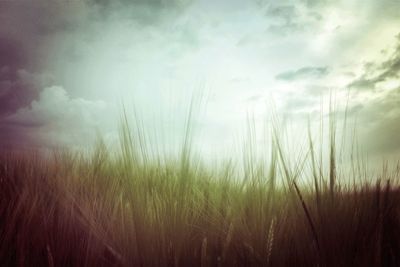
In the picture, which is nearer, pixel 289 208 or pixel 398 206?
pixel 289 208

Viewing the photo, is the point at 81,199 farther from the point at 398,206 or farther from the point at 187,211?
the point at 398,206

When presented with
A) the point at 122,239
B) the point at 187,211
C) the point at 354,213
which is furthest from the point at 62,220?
the point at 354,213

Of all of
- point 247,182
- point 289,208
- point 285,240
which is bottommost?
point 285,240

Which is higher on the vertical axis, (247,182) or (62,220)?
(247,182)

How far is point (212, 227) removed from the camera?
1.47 m

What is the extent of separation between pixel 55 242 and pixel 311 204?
0.81m

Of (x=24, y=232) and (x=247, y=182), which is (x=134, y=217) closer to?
(x=24, y=232)

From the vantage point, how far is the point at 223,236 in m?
1.40

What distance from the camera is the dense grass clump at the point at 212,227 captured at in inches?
47.0

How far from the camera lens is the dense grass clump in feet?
3.92

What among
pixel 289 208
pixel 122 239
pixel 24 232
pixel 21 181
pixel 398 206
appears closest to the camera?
pixel 24 232

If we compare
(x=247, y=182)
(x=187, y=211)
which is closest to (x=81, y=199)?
(x=187, y=211)

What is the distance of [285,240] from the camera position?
4.37 feet

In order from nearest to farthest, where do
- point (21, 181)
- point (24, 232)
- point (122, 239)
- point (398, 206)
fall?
point (24, 232) → point (122, 239) → point (398, 206) → point (21, 181)
